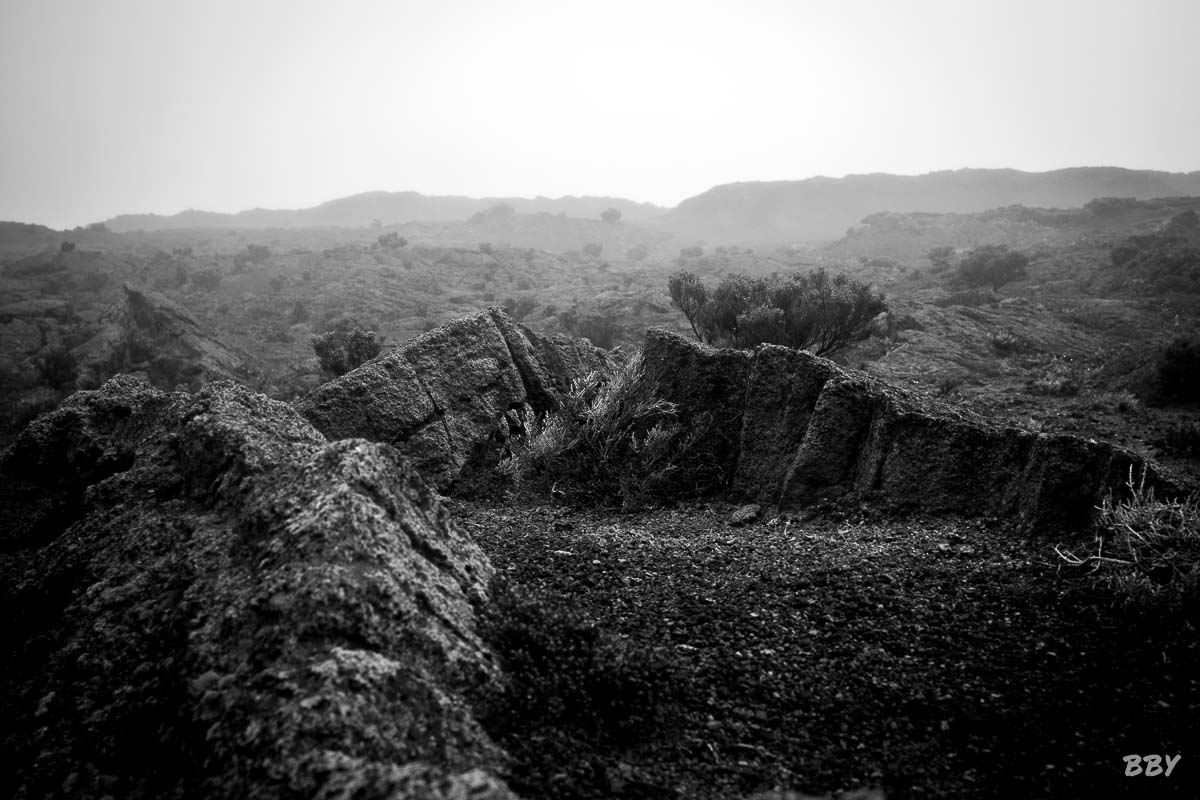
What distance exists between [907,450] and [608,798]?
17.5ft

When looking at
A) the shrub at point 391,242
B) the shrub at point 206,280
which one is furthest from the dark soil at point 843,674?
the shrub at point 391,242

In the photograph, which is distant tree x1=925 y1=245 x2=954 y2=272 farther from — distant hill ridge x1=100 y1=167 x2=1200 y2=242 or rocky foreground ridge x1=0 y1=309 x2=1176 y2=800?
rocky foreground ridge x1=0 y1=309 x2=1176 y2=800

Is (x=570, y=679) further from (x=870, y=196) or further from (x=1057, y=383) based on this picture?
(x=870, y=196)

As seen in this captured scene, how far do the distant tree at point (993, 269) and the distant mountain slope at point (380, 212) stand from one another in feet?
309

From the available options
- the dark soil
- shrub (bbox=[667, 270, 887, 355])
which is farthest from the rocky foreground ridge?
shrub (bbox=[667, 270, 887, 355])

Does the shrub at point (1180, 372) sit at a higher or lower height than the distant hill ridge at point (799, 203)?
lower

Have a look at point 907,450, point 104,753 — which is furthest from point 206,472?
point 907,450

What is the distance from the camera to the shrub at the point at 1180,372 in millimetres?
13555

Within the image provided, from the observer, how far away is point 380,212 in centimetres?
13125

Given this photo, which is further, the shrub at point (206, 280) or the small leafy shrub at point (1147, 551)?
the shrub at point (206, 280)

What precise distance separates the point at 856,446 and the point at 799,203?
4630 inches

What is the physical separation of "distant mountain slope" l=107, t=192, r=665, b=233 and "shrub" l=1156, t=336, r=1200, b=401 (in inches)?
4541

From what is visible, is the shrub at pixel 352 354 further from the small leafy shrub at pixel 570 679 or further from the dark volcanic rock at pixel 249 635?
the small leafy shrub at pixel 570 679

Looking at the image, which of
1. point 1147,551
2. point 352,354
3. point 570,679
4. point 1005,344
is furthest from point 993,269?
point 570,679
